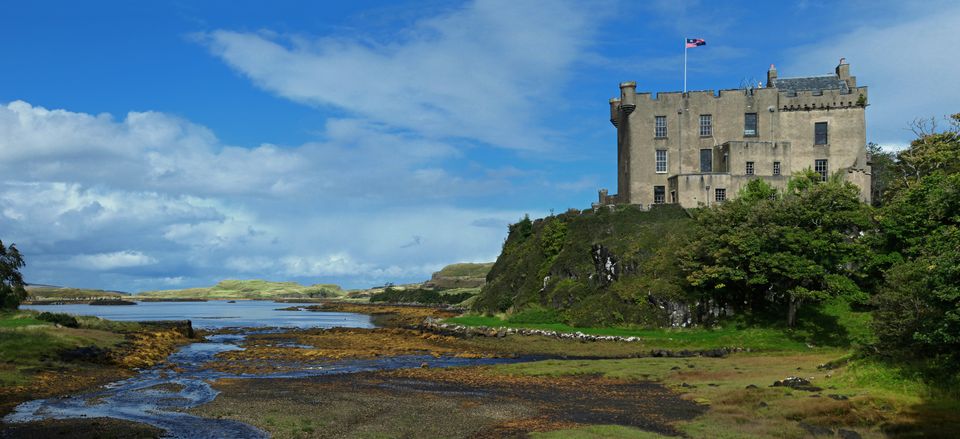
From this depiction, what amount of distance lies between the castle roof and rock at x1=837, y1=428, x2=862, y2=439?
63404 millimetres

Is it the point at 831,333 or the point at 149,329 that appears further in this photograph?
the point at 149,329

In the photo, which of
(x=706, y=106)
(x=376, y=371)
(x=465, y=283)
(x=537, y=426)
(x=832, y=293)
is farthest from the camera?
(x=465, y=283)

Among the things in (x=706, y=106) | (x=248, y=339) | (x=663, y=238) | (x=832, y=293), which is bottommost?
(x=248, y=339)

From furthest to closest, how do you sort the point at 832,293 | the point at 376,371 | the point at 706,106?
1. the point at 706,106
2. the point at 832,293
3. the point at 376,371

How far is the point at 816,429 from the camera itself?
24.2 m

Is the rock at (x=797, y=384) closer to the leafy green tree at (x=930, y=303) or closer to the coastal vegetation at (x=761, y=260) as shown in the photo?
the leafy green tree at (x=930, y=303)

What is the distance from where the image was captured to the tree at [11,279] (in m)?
64.4

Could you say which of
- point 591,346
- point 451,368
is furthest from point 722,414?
point 591,346

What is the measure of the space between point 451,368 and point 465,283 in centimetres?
15390

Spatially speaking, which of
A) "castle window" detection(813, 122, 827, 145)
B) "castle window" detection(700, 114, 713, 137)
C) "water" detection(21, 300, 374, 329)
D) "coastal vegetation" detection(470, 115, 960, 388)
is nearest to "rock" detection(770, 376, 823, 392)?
"coastal vegetation" detection(470, 115, 960, 388)

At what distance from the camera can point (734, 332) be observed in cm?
5578

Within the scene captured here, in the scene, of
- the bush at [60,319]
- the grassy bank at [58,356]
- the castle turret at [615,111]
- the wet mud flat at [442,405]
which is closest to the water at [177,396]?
the wet mud flat at [442,405]

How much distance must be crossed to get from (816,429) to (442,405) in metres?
14.4

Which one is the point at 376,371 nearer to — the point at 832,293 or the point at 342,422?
the point at 342,422
